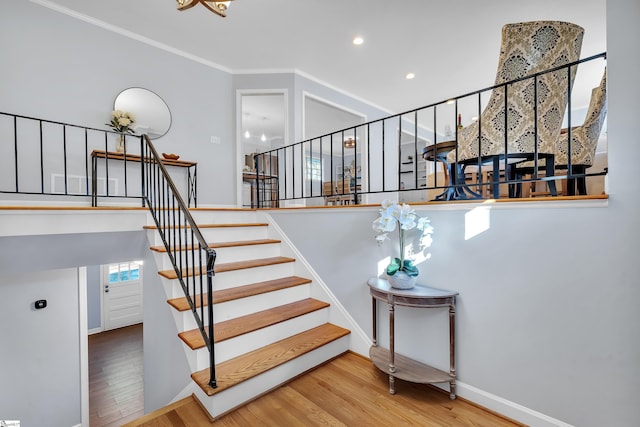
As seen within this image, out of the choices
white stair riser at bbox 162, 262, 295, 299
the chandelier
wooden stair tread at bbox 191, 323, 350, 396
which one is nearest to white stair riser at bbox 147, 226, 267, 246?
white stair riser at bbox 162, 262, 295, 299

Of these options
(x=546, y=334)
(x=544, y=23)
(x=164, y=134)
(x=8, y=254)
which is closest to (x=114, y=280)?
(x=164, y=134)

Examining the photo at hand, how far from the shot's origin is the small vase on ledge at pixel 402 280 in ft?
6.42

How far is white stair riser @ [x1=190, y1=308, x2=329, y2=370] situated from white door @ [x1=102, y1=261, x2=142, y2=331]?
15.8 feet

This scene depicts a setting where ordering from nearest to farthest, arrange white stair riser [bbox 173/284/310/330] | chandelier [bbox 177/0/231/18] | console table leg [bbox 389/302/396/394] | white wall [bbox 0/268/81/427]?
console table leg [bbox 389/302/396/394] < white stair riser [bbox 173/284/310/330] < chandelier [bbox 177/0/231/18] < white wall [bbox 0/268/81/427]

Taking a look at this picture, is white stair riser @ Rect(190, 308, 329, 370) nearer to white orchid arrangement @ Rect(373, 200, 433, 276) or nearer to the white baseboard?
white orchid arrangement @ Rect(373, 200, 433, 276)

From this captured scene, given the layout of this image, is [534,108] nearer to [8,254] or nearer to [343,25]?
[343,25]

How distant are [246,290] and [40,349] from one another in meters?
3.17

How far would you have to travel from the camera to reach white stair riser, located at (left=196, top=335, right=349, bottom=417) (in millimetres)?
1708

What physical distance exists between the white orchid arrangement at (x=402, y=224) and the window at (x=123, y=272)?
5.74 meters

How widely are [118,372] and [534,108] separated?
605cm

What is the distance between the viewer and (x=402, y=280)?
Answer: 1.96m

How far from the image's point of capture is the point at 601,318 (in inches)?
54.2

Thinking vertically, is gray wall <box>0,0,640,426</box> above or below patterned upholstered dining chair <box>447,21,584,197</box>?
below

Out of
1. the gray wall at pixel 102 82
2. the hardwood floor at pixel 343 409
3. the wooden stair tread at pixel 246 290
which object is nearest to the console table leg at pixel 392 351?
the hardwood floor at pixel 343 409
